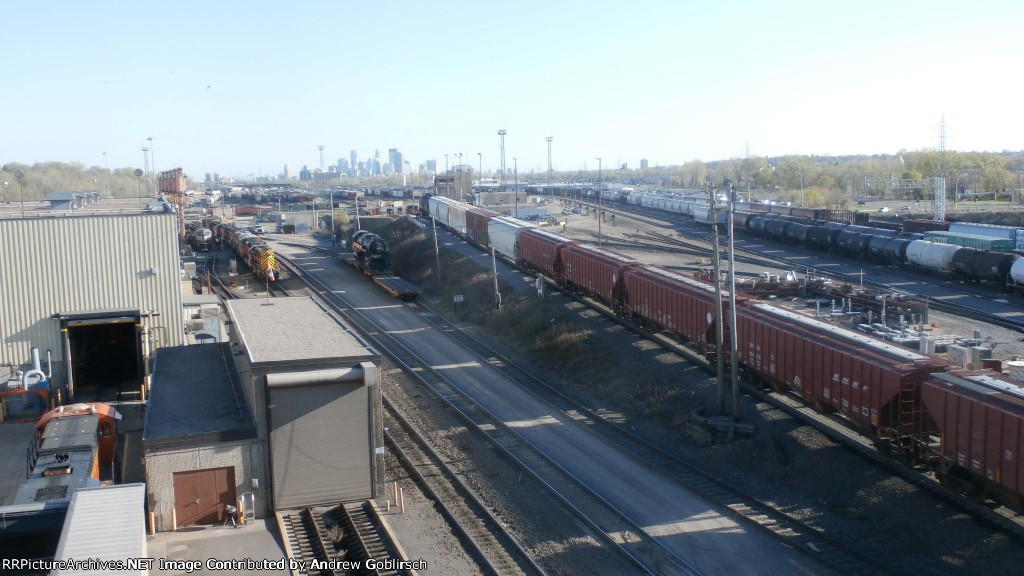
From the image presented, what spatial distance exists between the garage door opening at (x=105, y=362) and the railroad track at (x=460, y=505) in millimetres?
9068

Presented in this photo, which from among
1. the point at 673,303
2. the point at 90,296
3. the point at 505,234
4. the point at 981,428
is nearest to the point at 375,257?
the point at 505,234

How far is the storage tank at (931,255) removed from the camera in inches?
1665

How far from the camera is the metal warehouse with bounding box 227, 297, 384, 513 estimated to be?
1639 cm

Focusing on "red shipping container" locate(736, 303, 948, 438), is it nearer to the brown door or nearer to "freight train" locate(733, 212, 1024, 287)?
the brown door

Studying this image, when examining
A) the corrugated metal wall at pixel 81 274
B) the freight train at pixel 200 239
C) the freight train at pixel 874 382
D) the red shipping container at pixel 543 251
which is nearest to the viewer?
the freight train at pixel 874 382

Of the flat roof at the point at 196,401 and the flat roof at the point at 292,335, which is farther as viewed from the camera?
the flat roof at the point at 292,335

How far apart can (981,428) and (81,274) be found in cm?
2422

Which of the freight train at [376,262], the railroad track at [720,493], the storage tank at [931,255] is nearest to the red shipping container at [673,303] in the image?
the railroad track at [720,493]

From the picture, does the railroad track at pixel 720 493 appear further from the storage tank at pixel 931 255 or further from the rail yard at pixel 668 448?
the storage tank at pixel 931 255

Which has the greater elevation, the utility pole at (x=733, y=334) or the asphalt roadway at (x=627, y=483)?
the utility pole at (x=733, y=334)

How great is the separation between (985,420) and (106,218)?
78.5 feet

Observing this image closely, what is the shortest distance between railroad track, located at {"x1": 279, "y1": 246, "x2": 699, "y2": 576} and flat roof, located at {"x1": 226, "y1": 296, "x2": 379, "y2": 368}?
15.4 feet

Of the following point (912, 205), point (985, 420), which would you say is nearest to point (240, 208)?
point (912, 205)

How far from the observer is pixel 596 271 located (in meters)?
34.0
